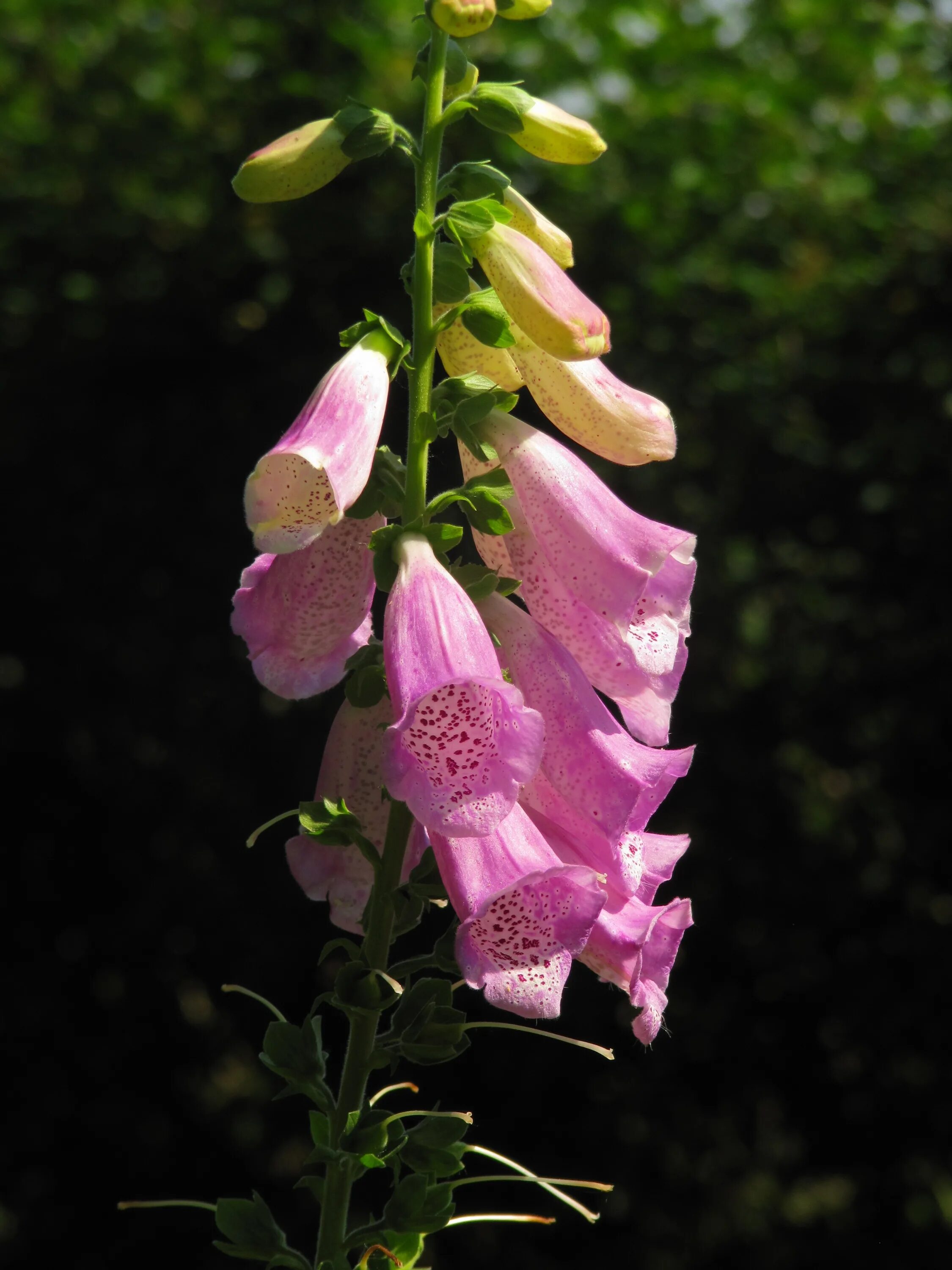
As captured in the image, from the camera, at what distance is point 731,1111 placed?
134 inches

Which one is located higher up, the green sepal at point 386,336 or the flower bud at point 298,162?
the flower bud at point 298,162

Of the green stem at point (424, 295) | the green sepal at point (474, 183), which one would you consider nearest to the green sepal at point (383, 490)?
the green stem at point (424, 295)

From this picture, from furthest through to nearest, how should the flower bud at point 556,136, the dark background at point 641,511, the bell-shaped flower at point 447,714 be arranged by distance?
the dark background at point 641,511, the flower bud at point 556,136, the bell-shaped flower at point 447,714

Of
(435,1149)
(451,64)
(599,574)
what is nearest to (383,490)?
(599,574)

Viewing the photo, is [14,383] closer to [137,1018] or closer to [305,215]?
[305,215]

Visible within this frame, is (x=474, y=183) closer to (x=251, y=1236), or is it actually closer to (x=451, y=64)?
(x=451, y=64)

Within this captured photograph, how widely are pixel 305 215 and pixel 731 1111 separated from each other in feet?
8.50

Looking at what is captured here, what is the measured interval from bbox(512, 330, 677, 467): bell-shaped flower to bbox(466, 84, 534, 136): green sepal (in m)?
0.18

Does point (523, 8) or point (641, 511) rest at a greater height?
point (523, 8)

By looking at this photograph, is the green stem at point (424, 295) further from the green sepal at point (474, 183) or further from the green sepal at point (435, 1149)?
the green sepal at point (435, 1149)

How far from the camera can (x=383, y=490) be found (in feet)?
3.82

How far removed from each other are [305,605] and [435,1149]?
0.49m

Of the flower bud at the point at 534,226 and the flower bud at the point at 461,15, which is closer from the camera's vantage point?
the flower bud at the point at 461,15

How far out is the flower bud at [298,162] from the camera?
1203mm
